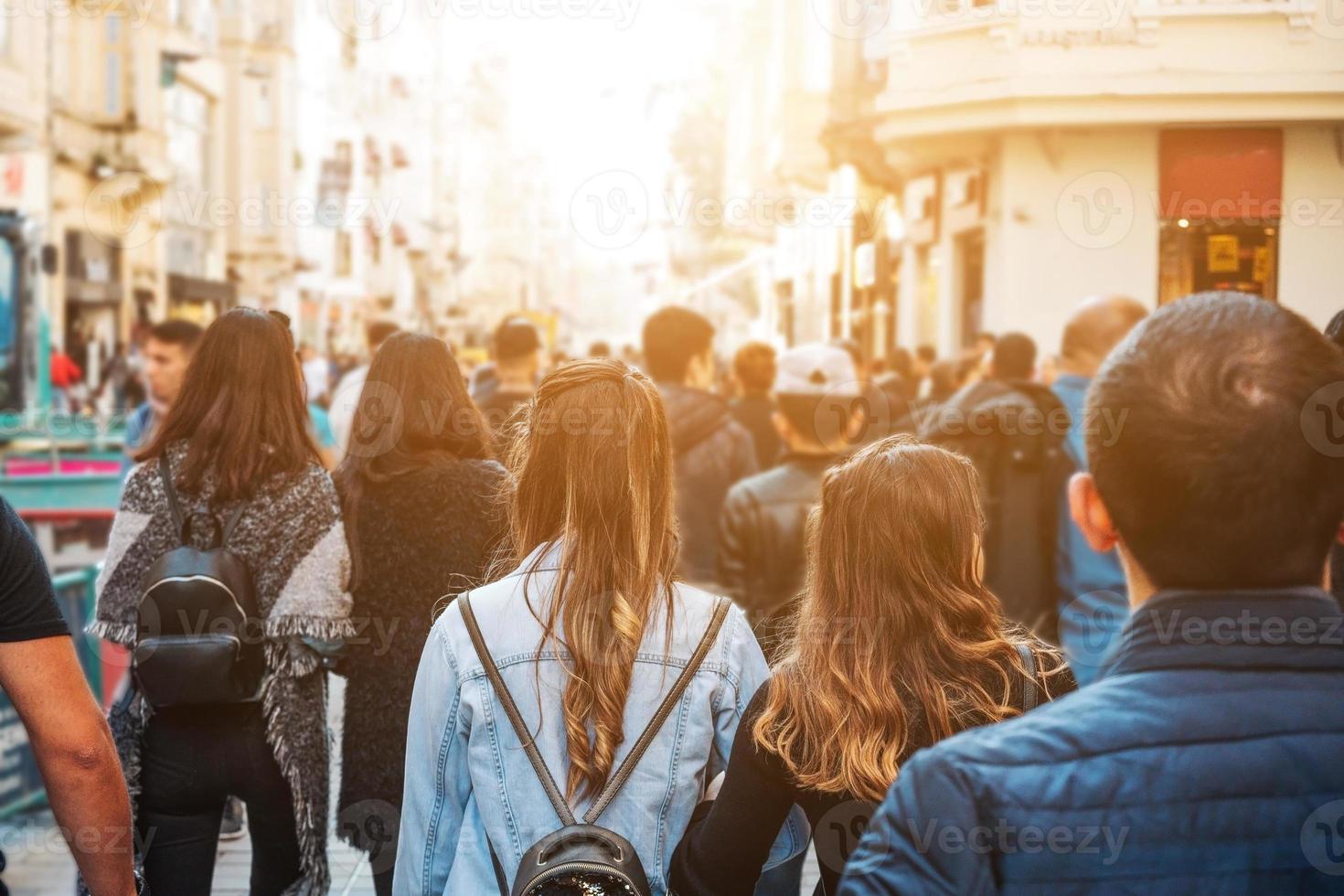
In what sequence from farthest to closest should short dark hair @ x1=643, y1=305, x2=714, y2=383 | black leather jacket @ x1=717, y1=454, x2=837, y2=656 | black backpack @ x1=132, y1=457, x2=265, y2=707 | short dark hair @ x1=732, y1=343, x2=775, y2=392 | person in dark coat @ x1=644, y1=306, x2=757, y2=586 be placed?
short dark hair @ x1=732, y1=343, x2=775, y2=392, short dark hair @ x1=643, y1=305, x2=714, y2=383, person in dark coat @ x1=644, y1=306, x2=757, y2=586, black leather jacket @ x1=717, y1=454, x2=837, y2=656, black backpack @ x1=132, y1=457, x2=265, y2=707

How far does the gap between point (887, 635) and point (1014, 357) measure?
4.87 m

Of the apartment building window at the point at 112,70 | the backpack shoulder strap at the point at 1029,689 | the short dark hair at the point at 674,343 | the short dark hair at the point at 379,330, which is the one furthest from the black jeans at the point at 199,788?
the apartment building window at the point at 112,70

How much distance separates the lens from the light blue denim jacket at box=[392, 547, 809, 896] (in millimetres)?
2914

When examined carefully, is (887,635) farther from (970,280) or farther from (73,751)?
(970,280)

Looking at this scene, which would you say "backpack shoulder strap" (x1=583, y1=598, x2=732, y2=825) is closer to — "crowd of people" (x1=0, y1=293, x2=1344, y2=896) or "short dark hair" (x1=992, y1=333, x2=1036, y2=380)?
"crowd of people" (x1=0, y1=293, x2=1344, y2=896)

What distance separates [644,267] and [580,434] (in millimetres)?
134870

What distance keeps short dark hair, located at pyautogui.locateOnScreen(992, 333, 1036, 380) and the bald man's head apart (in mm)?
1093

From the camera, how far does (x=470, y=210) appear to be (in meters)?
96.5

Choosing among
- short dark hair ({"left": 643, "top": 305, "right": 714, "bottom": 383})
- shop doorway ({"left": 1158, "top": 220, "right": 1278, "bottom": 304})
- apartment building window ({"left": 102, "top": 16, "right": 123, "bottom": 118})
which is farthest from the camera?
apartment building window ({"left": 102, "top": 16, "right": 123, "bottom": 118})

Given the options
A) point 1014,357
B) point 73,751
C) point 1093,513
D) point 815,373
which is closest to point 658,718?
point 73,751

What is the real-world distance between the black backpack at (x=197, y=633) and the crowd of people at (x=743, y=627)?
0.01 m

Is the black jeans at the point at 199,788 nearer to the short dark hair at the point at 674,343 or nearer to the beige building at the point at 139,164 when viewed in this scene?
the short dark hair at the point at 674,343

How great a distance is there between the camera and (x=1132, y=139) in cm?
1496

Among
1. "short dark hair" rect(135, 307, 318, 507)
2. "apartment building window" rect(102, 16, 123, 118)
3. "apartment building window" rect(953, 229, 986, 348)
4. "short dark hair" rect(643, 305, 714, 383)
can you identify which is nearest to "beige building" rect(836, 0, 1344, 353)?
"apartment building window" rect(953, 229, 986, 348)
